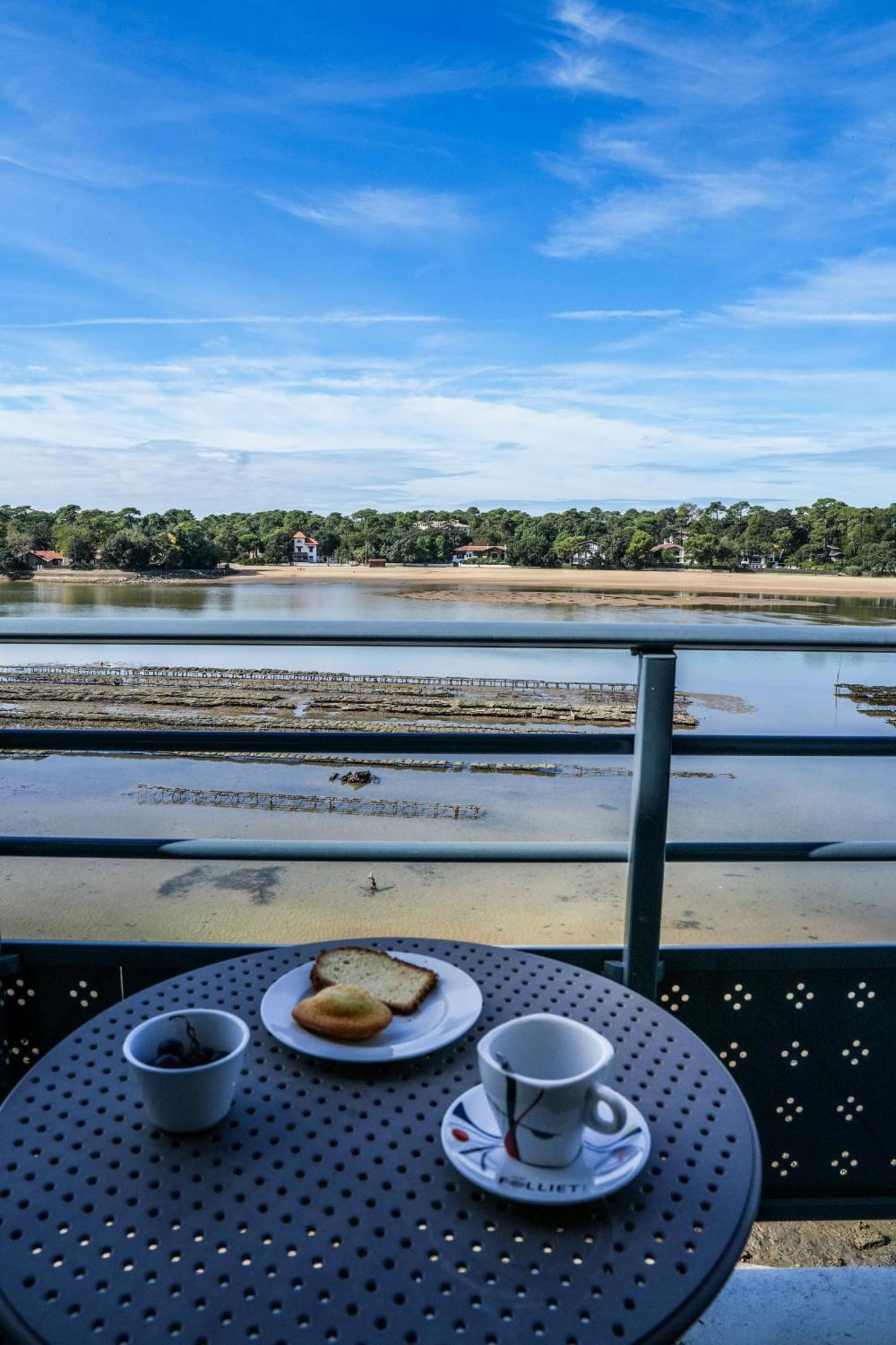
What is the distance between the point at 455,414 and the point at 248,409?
817 inches

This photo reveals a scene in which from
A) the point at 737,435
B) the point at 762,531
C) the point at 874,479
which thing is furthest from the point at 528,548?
the point at 874,479

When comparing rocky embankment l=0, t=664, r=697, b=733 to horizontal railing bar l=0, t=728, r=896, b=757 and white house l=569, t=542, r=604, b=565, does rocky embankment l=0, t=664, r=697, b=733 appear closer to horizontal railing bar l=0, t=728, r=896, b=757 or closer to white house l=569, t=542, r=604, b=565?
white house l=569, t=542, r=604, b=565

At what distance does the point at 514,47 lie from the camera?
2454 inches

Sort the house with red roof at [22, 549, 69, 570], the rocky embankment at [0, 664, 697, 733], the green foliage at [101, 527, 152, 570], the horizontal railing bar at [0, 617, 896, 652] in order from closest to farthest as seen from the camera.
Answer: the horizontal railing bar at [0, 617, 896, 652] < the rocky embankment at [0, 664, 697, 733] < the green foliage at [101, 527, 152, 570] < the house with red roof at [22, 549, 69, 570]

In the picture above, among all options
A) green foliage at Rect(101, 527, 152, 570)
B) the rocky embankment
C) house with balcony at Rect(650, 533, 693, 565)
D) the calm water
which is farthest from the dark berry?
house with balcony at Rect(650, 533, 693, 565)

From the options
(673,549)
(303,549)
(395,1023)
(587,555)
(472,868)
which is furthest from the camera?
(673,549)

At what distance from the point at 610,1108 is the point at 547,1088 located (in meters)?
0.06

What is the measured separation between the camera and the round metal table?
2.03 feet

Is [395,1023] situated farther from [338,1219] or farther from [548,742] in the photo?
[548,742]

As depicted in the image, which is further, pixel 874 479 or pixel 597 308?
pixel 874 479

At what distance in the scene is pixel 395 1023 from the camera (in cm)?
94

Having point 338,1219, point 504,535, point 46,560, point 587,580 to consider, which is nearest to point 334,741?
point 338,1219

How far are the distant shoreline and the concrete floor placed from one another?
157 ft

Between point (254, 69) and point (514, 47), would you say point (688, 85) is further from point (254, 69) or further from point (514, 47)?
point (254, 69)
